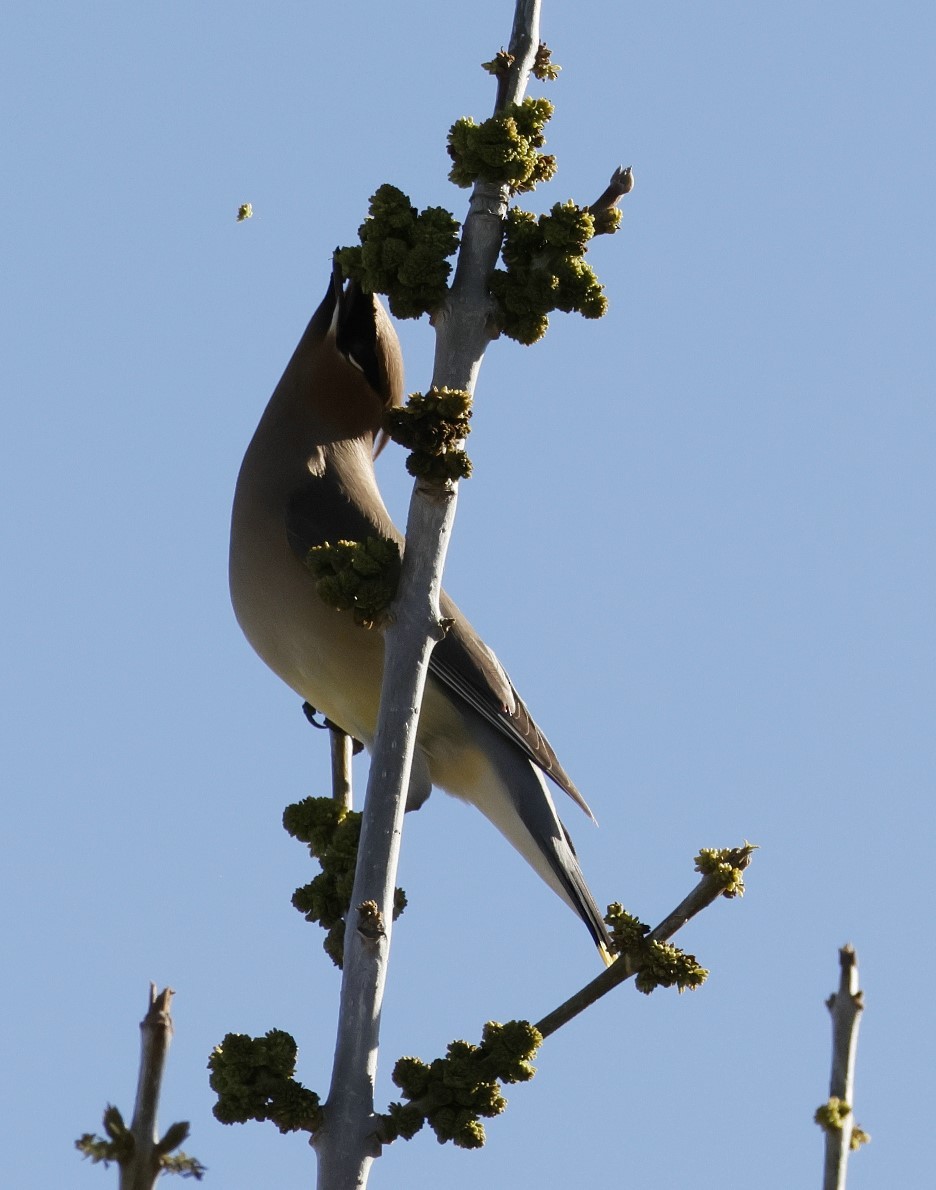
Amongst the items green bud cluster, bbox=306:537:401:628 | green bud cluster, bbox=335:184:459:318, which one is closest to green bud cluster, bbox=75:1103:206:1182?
green bud cluster, bbox=306:537:401:628

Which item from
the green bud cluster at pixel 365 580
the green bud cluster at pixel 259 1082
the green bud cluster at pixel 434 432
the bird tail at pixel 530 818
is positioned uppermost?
the bird tail at pixel 530 818

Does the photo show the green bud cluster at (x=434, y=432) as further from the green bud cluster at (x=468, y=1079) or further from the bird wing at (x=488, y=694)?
the bird wing at (x=488, y=694)

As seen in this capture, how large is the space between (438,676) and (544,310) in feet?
5.29

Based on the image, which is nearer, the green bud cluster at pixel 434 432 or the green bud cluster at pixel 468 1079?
the green bud cluster at pixel 468 1079

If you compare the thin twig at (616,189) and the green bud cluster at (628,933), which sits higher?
the thin twig at (616,189)

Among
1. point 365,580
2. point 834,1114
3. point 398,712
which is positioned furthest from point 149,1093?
point 365,580

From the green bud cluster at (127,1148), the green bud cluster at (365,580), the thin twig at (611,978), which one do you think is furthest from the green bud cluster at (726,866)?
the green bud cluster at (127,1148)

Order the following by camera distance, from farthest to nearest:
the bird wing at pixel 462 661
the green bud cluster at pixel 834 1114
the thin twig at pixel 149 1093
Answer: the bird wing at pixel 462 661, the green bud cluster at pixel 834 1114, the thin twig at pixel 149 1093

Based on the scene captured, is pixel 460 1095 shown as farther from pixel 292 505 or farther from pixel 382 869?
pixel 292 505

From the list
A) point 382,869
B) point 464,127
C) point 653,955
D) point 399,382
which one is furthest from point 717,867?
point 399,382

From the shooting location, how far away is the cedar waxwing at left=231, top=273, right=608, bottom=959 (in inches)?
188

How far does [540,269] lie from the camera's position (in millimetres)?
3471

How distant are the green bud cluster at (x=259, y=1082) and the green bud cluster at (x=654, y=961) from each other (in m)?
0.60

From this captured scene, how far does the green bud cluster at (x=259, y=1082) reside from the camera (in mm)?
2959
